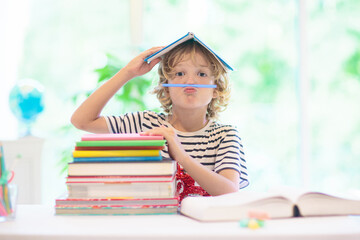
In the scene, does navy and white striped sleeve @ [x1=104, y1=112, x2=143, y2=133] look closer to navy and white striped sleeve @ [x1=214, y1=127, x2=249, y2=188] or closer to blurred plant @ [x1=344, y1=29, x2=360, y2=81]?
navy and white striped sleeve @ [x1=214, y1=127, x2=249, y2=188]

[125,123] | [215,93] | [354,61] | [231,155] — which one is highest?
[354,61]

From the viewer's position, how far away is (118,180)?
98cm

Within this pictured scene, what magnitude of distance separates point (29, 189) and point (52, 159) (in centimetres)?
75

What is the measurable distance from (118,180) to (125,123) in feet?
2.10

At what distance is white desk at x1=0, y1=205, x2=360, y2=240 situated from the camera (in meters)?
0.78

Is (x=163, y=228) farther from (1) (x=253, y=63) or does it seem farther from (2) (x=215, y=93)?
(1) (x=253, y=63)

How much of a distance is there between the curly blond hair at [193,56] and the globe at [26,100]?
Answer: 129cm

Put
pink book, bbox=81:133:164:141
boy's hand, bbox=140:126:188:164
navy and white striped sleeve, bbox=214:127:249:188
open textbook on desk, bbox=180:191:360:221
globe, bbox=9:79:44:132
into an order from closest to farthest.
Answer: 1. open textbook on desk, bbox=180:191:360:221
2. pink book, bbox=81:133:164:141
3. boy's hand, bbox=140:126:188:164
4. navy and white striped sleeve, bbox=214:127:249:188
5. globe, bbox=9:79:44:132

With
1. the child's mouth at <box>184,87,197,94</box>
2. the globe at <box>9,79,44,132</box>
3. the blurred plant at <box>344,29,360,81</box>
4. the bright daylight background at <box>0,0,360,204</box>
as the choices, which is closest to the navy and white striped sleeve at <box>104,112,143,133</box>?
the child's mouth at <box>184,87,197,94</box>

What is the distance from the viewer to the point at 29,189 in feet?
9.06

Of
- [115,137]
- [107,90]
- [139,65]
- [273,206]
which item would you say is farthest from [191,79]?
[273,206]

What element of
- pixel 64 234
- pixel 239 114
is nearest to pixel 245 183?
pixel 64 234

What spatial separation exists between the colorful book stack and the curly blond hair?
1.73 feet

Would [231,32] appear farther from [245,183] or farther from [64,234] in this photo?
[64,234]
